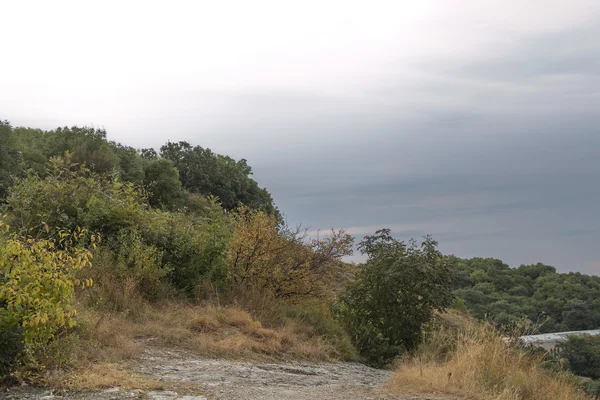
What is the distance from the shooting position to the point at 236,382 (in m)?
7.86

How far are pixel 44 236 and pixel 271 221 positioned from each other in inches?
232

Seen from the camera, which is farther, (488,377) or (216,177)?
(216,177)

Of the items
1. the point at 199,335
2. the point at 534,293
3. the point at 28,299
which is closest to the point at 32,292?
the point at 28,299

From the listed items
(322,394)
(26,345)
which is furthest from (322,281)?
(26,345)

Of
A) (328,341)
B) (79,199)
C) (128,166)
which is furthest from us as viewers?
(128,166)

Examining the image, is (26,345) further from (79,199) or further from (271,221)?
(271,221)

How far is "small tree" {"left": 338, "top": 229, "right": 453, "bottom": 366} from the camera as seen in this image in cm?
1420

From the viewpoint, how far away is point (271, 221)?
15.8 m

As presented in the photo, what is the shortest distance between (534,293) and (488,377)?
3961cm

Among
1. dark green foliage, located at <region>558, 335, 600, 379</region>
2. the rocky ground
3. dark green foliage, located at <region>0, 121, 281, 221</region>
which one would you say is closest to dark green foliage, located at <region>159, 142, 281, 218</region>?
dark green foliage, located at <region>0, 121, 281, 221</region>

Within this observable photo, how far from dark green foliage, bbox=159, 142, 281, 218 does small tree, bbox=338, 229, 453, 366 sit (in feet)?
83.0

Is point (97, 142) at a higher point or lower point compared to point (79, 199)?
higher

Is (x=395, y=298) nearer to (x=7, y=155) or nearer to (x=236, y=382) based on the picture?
(x=236, y=382)

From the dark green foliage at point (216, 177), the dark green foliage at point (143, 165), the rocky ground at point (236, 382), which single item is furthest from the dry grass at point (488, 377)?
the dark green foliage at point (216, 177)
